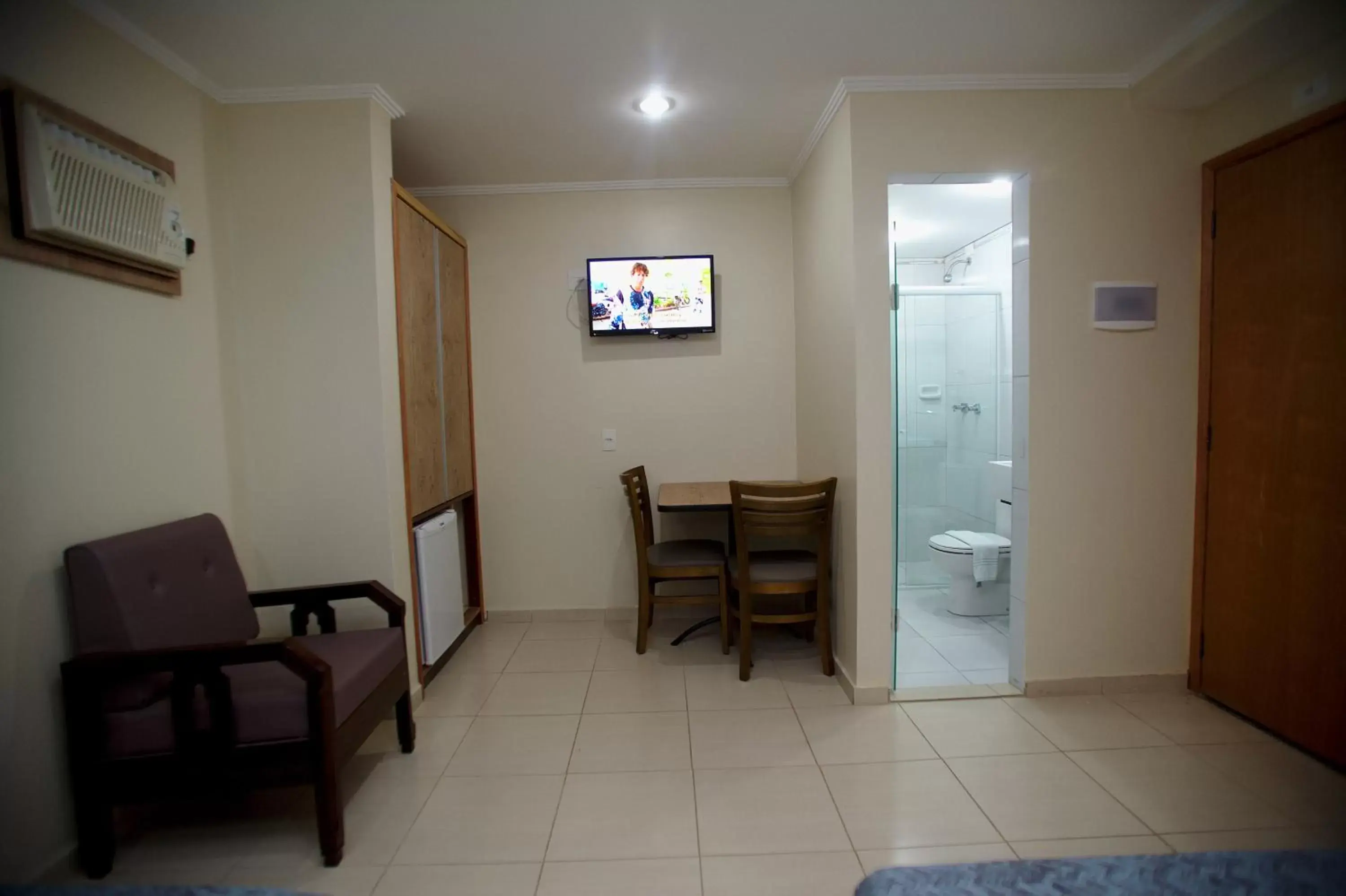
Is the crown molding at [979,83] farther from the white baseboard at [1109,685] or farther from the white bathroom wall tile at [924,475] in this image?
the white baseboard at [1109,685]

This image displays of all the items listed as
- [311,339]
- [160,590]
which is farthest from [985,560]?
[160,590]

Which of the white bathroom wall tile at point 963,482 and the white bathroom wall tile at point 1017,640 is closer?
the white bathroom wall tile at point 1017,640

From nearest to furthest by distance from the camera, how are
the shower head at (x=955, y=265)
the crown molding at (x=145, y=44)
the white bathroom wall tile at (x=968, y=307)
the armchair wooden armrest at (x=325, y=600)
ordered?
the crown molding at (x=145, y=44)
the armchair wooden armrest at (x=325, y=600)
the white bathroom wall tile at (x=968, y=307)
the shower head at (x=955, y=265)

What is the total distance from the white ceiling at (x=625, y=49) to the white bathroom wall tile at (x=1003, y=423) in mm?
2000

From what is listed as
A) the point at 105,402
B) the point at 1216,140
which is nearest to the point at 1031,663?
the point at 1216,140

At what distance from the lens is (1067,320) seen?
2.53 metres

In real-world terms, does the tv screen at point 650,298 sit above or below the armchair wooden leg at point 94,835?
above

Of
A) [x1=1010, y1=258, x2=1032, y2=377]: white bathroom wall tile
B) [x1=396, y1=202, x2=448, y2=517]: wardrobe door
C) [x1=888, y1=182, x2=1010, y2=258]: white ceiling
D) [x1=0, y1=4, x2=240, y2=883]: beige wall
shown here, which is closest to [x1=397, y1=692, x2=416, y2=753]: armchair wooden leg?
[x1=396, y1=202, x2=448, y2=517]: wardrobe door

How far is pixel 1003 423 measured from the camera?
3967mm

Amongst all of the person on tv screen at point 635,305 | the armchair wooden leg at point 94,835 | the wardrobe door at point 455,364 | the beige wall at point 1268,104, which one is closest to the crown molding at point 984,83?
the beige wall at point 1268,104

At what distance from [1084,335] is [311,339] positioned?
327 cm

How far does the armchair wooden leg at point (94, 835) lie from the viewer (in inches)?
67.4

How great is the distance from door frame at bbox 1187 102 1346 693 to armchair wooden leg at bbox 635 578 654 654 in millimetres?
2462

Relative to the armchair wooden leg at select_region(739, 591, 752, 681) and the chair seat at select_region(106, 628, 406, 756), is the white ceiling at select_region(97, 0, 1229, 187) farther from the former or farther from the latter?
the armchair wooden leg at select_region(739, 591, 752, 681)
